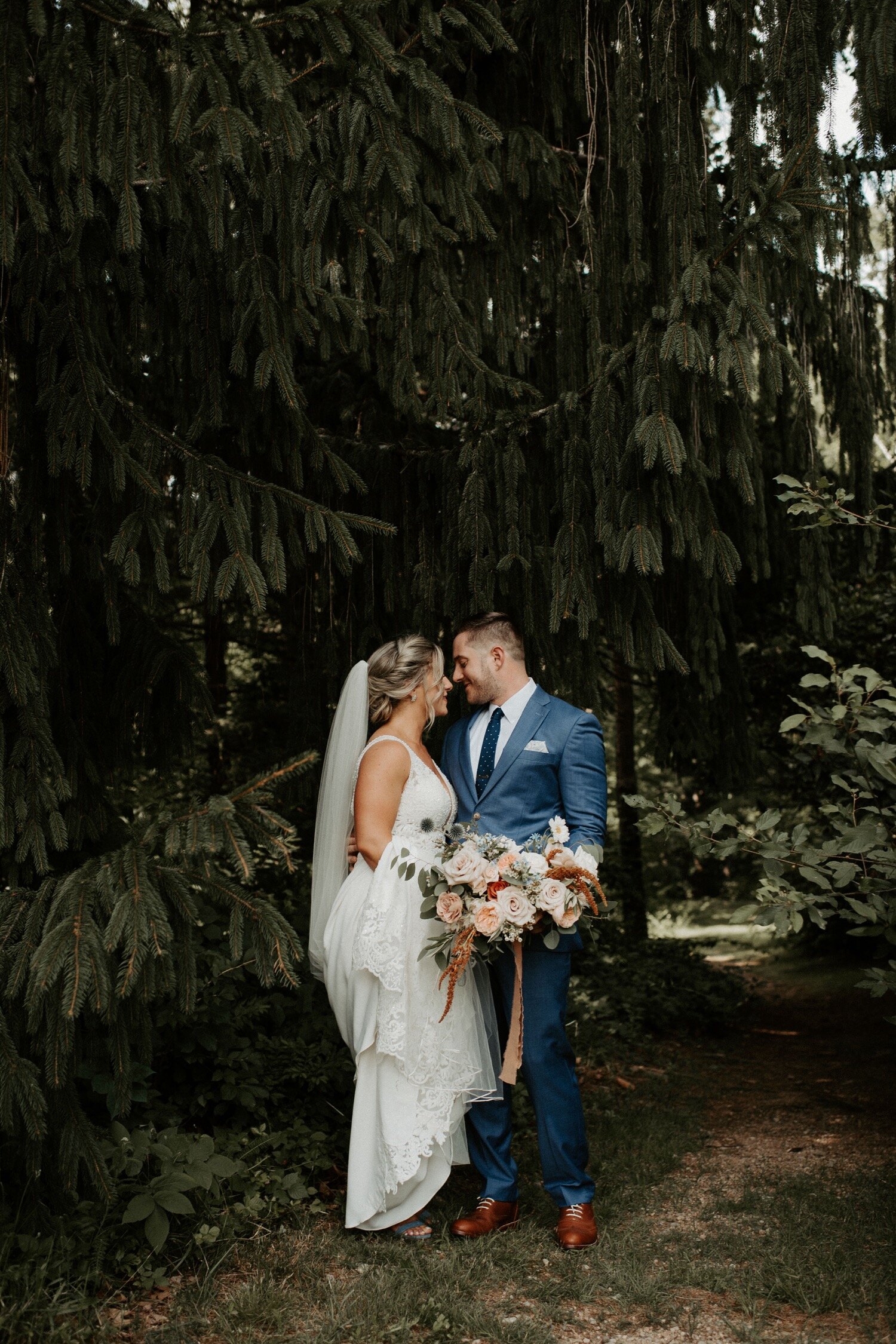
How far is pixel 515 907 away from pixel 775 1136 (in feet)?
8.11

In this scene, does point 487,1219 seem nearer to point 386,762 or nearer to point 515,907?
point 515,907

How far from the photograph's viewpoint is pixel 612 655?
825 cm

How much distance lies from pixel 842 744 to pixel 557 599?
1259 mm

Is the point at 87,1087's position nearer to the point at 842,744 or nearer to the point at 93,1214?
the point at 93,1214

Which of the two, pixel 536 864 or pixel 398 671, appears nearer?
pixel 536 864

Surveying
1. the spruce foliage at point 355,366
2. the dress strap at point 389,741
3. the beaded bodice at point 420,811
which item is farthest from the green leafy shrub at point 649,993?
the dress strap at point 389,741

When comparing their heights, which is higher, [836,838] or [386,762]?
[386,762]

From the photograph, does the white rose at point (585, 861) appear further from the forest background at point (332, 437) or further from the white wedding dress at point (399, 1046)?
the white wedding dress at point (399, 1046)

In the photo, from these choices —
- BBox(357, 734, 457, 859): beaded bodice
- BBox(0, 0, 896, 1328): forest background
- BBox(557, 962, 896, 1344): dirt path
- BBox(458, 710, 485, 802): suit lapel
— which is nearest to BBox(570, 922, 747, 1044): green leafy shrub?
BBox(557, 962, 896, 1344): dirt path

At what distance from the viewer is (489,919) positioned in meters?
3.37

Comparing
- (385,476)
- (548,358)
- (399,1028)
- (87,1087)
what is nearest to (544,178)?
(548,358)

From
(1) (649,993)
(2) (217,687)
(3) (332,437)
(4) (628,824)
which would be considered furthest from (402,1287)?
(4) (628,824)

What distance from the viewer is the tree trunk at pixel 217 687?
6953 millimetres

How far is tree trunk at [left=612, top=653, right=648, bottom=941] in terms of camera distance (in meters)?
9.25
